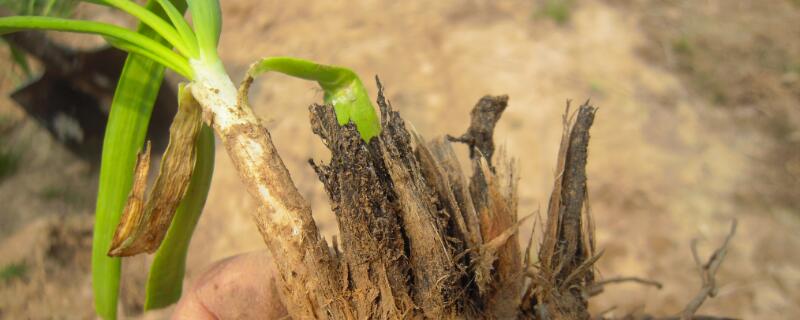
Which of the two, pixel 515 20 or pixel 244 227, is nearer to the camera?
pixel 244 227

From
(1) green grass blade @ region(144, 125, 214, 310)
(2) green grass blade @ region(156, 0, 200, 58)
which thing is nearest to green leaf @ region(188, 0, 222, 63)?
(2) green grass blade @ region(156, 0, 200, 58)

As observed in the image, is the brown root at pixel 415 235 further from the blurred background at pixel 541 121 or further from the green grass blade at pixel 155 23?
the blurred background at pixel 541 121

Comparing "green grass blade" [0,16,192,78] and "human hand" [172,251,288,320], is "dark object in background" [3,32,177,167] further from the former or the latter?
"human hand" [172,251,288,320]

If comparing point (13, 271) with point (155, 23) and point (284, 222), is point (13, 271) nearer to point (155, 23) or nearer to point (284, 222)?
point (155, 23)

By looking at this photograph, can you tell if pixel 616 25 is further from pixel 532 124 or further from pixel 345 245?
pixel 345 245

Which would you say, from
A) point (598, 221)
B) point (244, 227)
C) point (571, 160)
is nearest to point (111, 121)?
point (571, 160)

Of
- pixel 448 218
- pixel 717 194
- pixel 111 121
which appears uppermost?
pixel 111 121

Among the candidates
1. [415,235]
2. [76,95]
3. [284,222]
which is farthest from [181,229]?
[76,95]
